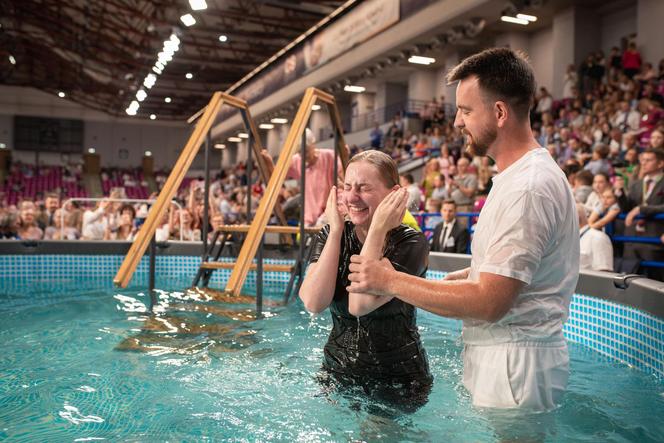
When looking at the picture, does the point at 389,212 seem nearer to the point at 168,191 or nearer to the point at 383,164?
the point at 383,164

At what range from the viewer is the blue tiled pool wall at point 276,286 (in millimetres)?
3629

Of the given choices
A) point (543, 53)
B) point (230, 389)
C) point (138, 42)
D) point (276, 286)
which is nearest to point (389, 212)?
point (230, 389)

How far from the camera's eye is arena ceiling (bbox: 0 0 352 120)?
21.0m

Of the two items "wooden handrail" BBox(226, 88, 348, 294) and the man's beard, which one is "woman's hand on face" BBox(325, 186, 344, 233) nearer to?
the man's beard

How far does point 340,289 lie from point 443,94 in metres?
19.4

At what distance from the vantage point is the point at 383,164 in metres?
2.13

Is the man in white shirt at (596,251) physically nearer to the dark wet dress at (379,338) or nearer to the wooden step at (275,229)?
the wooden step at (275,229)

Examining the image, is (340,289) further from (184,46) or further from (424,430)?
(184,46)

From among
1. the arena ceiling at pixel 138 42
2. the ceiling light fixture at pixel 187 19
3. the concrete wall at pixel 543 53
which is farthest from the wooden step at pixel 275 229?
the concrete wall at pixel 543 53

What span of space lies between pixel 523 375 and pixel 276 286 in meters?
5.66

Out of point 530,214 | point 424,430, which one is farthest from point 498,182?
point 424,430

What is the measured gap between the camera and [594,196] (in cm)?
639

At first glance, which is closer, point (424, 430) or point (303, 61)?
point (424, 430)

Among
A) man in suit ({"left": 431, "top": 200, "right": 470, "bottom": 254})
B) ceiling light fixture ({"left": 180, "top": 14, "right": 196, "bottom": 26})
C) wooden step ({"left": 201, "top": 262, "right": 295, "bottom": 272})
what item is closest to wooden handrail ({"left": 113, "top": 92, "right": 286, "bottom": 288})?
wooden step ({"left": 201, "top": 262, "right": 295, "bottom": 272})
